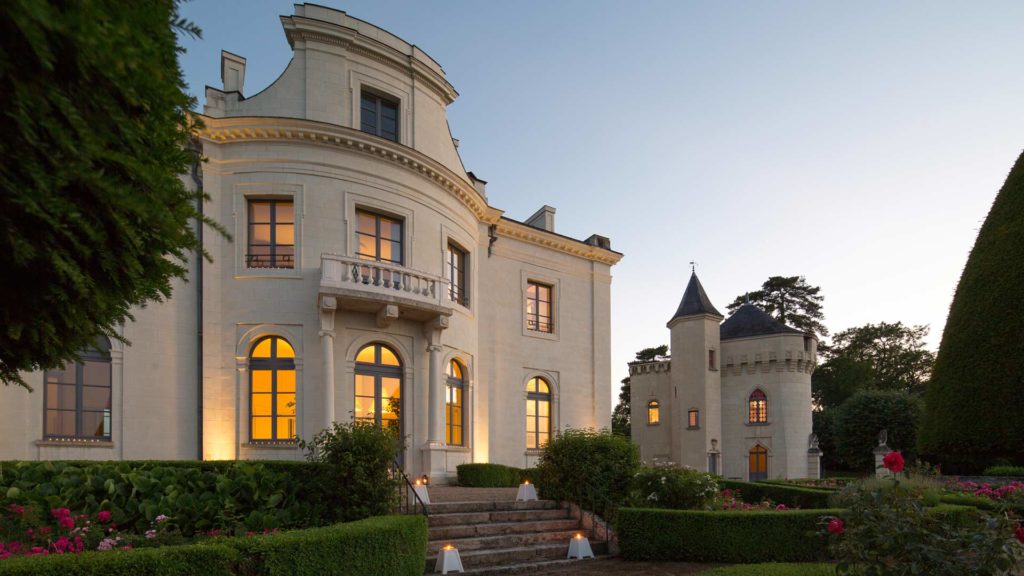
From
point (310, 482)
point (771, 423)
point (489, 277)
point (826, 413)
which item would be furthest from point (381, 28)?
point (826, 413)

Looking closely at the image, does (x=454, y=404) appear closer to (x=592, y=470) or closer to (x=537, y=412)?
(x=537, y=412)

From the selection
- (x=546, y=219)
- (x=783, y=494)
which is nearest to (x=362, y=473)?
(x=783, y=494)

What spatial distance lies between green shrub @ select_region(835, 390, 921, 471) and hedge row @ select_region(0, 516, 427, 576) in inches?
1513

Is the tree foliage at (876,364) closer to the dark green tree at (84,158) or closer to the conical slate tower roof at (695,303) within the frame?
the conical slate tower roof at (695,303)

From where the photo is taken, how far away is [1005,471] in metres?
15.6

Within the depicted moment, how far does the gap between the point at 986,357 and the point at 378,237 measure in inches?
598

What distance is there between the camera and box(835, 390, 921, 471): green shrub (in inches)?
1574

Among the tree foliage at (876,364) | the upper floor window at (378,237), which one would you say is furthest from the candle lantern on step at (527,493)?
the tree foliage at (876,364)

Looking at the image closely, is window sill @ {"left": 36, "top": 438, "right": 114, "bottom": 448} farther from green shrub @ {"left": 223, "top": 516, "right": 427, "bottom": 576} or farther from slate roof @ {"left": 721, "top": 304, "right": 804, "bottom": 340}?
slate roof @ {"left": 721, "top": 304, "right": 804, "bottom": 340}

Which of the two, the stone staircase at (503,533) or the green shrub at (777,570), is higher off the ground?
the green shrub at (777,570)

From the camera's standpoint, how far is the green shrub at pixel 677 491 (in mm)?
11430

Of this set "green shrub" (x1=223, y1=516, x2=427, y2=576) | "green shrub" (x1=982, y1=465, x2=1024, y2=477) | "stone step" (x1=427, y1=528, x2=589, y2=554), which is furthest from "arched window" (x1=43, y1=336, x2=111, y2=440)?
"green shrub" (x1=982, y1=465, x2=1024, y2=477)

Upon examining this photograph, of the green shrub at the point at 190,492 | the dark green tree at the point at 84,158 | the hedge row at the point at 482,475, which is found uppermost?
the dark green tree at the point at 84,158

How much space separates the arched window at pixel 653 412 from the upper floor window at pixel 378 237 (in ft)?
81.5
